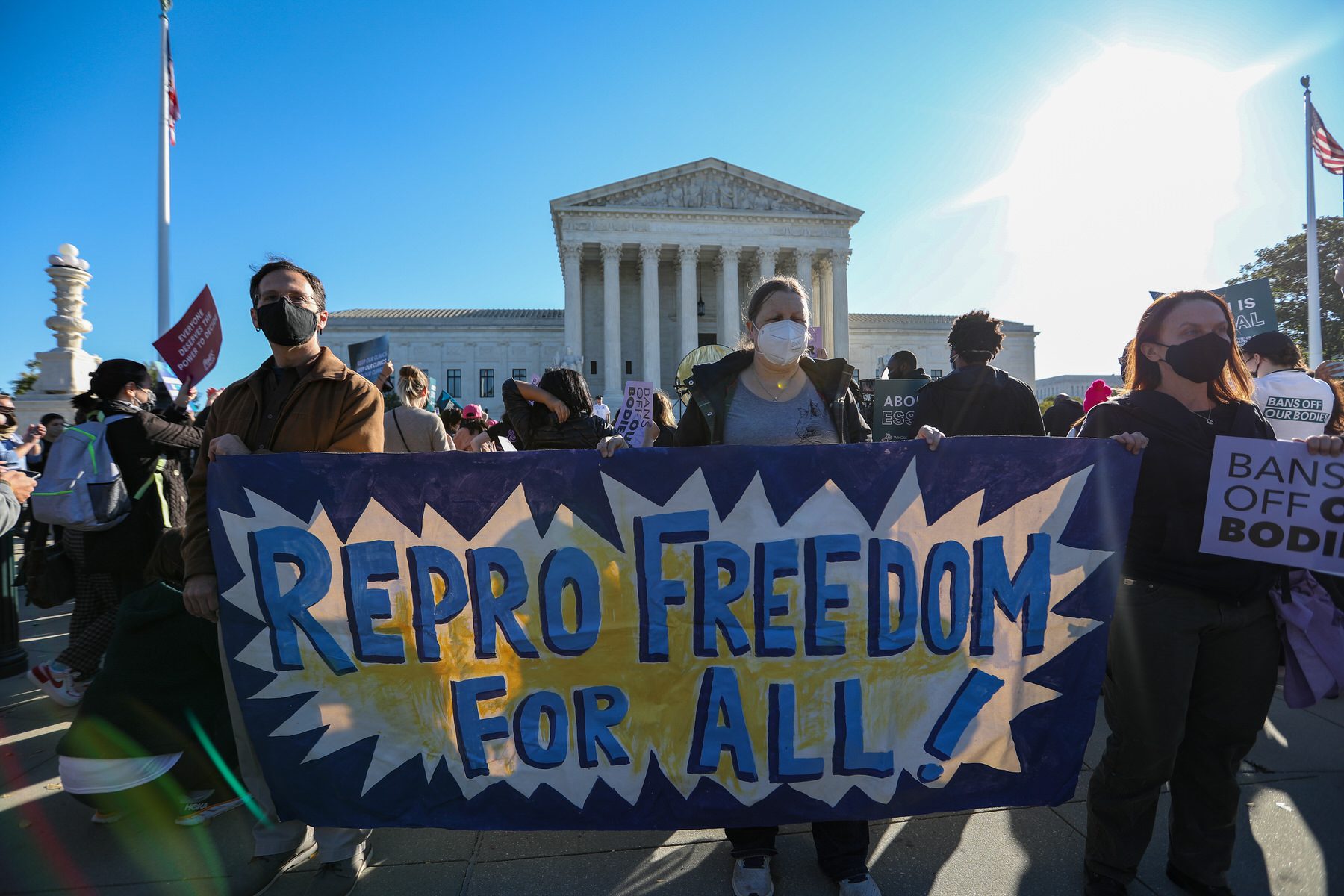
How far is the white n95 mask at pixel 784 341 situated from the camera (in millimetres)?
2514

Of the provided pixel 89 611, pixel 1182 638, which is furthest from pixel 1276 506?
pixel 89 611

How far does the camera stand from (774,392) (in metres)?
2.67

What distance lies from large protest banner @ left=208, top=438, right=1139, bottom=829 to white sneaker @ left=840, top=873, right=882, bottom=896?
0.87ft

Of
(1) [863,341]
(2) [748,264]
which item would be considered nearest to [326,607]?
(2) [748,264]

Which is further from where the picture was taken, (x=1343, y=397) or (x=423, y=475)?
(x=1343, y=397)

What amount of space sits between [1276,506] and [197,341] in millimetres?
8893

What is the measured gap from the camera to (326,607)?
2.41 meters

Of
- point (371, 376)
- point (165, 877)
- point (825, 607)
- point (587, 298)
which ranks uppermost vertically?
point (587, 298)

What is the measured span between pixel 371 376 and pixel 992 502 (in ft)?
27.7

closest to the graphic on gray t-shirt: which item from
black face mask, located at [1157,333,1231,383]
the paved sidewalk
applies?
black face mask, located at [1157,333,1231,383]

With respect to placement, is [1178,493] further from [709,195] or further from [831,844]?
[709,195]

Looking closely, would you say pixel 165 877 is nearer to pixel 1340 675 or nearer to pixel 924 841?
pixel 924 841

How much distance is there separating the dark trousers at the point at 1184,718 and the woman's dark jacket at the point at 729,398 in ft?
3.84

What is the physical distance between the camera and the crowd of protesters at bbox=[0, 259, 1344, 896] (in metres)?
2.21
